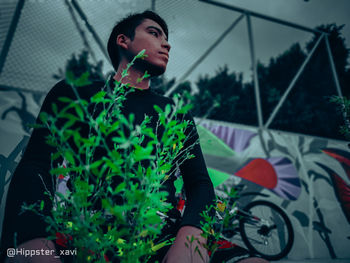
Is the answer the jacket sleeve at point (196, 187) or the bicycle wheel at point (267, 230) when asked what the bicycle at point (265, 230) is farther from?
the jacket sleeve at point (196, 187)

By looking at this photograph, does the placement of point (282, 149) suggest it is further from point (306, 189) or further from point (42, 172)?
point (42, 172)

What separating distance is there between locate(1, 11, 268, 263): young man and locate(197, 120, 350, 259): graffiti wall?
110 inches

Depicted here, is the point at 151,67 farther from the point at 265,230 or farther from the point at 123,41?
the point at 265,230

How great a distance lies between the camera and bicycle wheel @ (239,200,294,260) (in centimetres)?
342

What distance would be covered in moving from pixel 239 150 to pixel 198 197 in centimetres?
356

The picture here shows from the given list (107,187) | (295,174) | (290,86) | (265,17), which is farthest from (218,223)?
(265,17)

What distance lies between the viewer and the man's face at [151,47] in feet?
4.30

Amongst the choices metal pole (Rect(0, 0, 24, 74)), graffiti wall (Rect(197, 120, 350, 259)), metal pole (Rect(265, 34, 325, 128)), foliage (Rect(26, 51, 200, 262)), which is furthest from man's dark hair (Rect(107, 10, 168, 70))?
metal pole (Rect(265, 34, 325, 128))

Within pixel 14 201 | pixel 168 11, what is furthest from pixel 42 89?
pixel 14 201

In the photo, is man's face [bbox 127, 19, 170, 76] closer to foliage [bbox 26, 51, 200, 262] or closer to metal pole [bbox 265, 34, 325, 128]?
foliage [bbox 26, 51, 200, 262]

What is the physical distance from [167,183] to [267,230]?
3.24 metres

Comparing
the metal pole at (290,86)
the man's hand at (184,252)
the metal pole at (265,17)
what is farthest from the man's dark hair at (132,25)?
the metal pole at (290,86)

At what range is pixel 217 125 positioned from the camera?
14.9 feet

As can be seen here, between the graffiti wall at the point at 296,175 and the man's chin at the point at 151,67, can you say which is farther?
the graffiti wall at the point at 296,175
